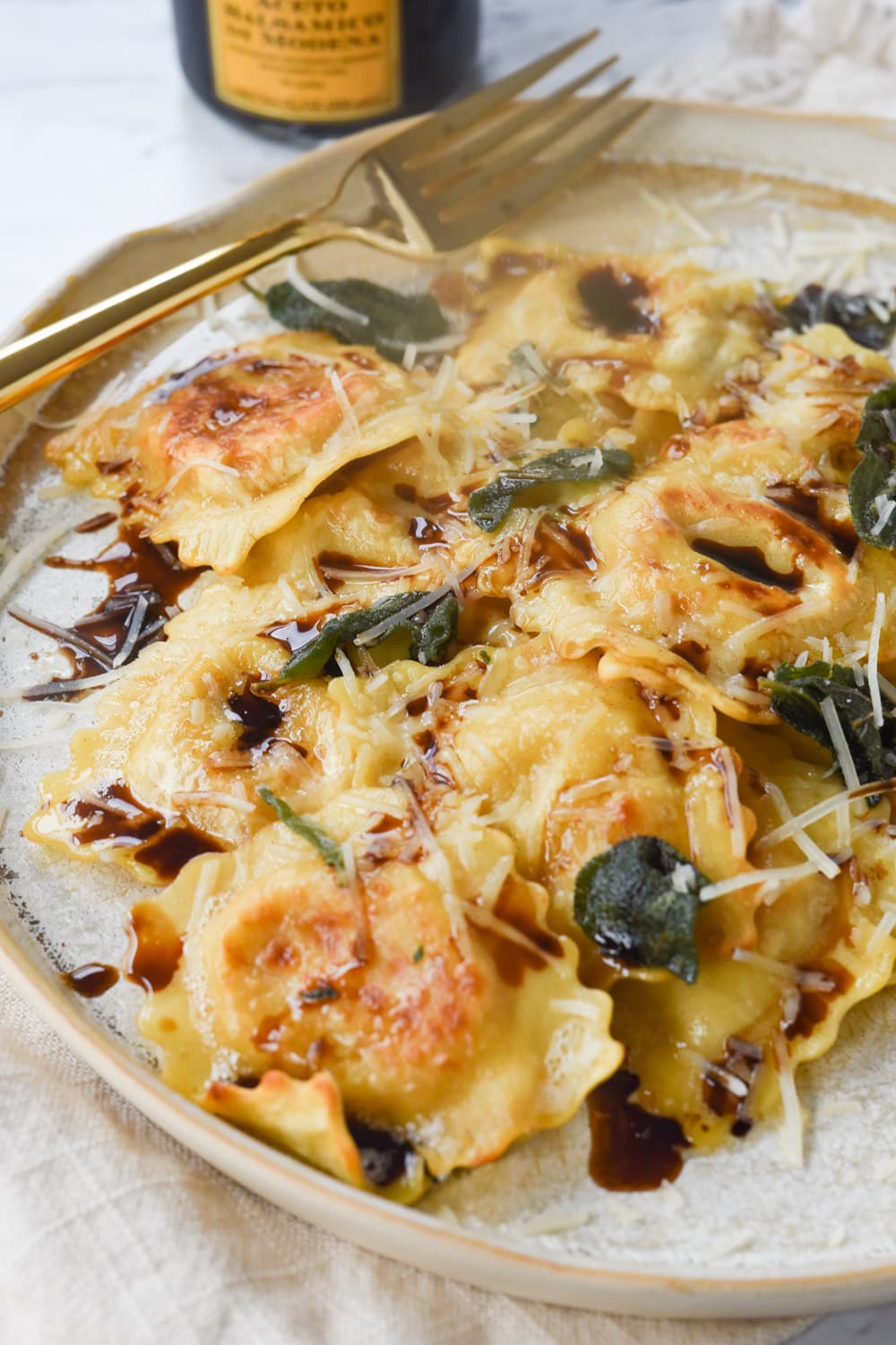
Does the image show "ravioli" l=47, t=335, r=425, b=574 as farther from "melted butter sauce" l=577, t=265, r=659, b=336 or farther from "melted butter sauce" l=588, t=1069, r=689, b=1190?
"melted butter sauce" l=588, t=1069, r=689, b=1190

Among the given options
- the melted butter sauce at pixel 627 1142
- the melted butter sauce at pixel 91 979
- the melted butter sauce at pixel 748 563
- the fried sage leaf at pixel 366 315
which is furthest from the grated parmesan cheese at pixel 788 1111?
the fried sage leaf at pixel 366 315

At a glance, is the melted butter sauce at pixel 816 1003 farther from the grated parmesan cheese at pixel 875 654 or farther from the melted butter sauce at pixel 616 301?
the melted butter sauce at pixel 616 301

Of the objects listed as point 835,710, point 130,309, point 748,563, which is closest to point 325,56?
point 130,309

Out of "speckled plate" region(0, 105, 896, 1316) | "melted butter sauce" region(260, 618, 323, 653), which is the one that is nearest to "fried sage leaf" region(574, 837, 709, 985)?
"speckled plate" region(0, 105, 896, 1316)

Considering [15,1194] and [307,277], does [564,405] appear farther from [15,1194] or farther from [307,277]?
[15,1194]

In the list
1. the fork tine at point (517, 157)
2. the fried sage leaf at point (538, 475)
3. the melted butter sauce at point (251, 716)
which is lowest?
the melted butter sauce at point (251, 716)

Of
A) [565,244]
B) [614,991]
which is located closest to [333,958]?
[614,991]

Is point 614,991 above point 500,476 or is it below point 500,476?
below
